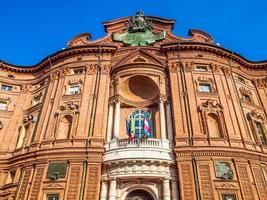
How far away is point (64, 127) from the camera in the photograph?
2423 centimetres

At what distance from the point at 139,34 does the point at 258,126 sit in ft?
57.5

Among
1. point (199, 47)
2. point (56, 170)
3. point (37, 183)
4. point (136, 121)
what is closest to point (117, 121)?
point (136, 121)

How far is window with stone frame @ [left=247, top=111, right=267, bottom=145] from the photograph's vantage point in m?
24.1

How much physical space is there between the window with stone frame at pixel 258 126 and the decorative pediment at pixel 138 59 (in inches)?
428

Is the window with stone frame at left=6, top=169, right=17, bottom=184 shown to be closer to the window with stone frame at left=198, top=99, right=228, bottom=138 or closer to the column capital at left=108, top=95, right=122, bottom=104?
the column capital at left=108, top=95, right=122, bottom=104

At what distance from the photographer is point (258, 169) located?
20.9 meters

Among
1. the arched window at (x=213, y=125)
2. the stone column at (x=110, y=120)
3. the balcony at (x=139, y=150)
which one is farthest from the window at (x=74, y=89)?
the arched window at (x=213, y=125)

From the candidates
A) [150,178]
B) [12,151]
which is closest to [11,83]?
[12,151]

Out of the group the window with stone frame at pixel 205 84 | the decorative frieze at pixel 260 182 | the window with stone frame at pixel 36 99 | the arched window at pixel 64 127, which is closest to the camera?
the decorative frieze at pixel 260 182

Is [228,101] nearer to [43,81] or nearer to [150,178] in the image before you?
[150,178]

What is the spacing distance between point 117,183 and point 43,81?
16.5 metres

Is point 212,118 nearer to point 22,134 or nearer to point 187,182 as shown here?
point 187,182

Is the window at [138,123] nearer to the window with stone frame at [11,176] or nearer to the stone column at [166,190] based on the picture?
the stone column at [166,190]

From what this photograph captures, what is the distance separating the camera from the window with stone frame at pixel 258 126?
24125 mm
